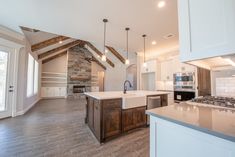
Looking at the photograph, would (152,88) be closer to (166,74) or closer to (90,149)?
(166,74)

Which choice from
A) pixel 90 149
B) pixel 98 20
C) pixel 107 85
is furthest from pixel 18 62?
pixel 107 85

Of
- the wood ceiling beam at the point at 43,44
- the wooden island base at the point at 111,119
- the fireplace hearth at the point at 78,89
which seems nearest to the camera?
the wooden island base at the point at 111,119

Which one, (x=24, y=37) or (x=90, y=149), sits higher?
(x=24, y=37)

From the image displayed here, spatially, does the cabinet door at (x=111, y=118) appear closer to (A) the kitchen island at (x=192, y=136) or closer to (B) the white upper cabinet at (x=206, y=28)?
(A) the kitchen island at (x=192, y=136)

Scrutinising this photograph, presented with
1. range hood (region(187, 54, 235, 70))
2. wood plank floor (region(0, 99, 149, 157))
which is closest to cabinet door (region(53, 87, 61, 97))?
wood plank floor (region(0, 99, 149, 157))

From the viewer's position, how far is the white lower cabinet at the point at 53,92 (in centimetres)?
866

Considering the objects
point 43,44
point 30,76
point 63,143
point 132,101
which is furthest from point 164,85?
point 30,76

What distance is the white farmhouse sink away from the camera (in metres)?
2.65

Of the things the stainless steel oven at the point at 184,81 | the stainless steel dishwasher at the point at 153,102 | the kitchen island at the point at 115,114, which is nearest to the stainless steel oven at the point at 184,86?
the stainless steel oven at the point at 184,81

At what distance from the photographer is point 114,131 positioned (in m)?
2.52

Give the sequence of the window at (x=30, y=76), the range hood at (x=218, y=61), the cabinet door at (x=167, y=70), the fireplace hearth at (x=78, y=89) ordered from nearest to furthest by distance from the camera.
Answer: the range hood at (x=218, y=61), the cabinet door at (x=167, y=70), the window at (x=30, y=76), the fireplace hearth at (x=78, y=89)

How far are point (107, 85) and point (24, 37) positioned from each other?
7235 mm

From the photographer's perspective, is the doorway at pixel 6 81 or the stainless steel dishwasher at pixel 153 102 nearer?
the stainless steel dishwasher at pixel 153 102

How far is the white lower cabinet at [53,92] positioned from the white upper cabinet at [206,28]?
9477 mm
